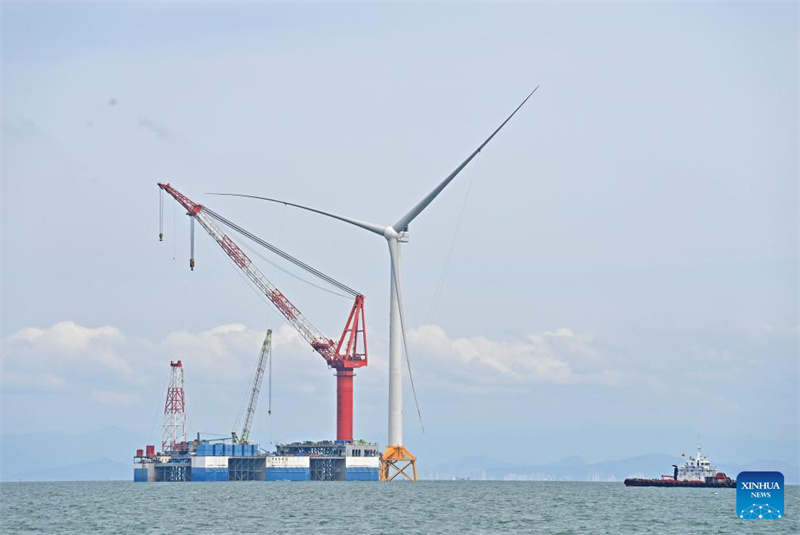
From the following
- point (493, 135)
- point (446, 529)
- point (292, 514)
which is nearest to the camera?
point (446, 529)

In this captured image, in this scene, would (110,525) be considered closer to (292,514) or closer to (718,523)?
(292,514)

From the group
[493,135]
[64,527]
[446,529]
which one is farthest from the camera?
[493,135]

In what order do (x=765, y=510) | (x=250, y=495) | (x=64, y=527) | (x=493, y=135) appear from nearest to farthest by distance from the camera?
(x=765, y=510) → (x=64, y=527) → (x=493, y=135) → (x=250, y=495)

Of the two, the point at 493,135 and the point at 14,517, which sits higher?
the point at 493,135

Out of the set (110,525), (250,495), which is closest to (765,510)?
(110,525)

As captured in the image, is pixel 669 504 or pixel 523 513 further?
pixel 669 504

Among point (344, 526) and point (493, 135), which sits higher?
point (493, 135)

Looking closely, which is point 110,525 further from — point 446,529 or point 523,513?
point 523,513

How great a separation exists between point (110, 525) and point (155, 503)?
4817 centimetres

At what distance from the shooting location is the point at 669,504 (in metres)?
176

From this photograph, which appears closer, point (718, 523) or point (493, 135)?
point (718, 523)

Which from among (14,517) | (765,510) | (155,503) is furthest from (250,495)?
(765,510)

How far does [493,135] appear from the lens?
170m

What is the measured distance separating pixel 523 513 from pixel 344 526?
112ft
